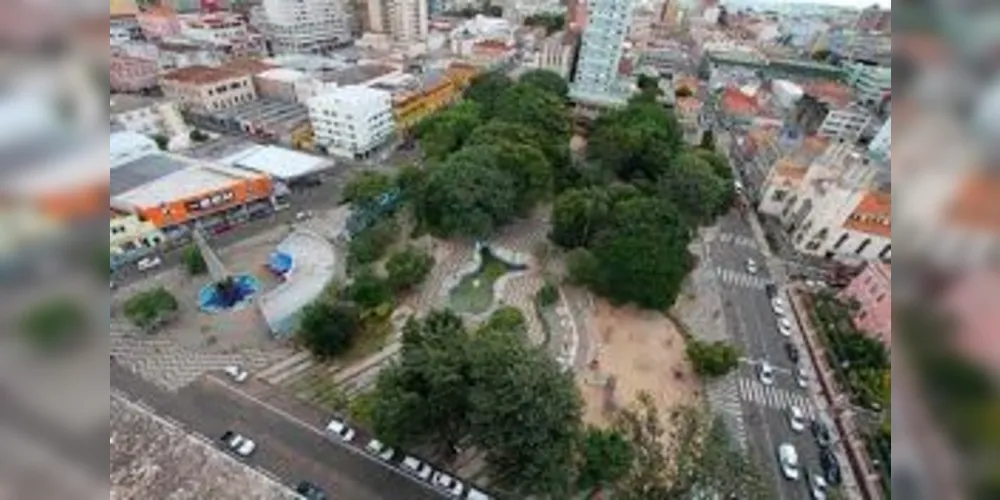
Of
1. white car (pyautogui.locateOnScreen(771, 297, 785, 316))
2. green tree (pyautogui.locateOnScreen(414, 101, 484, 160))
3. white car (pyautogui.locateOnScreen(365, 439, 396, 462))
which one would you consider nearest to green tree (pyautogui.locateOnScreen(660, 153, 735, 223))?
white car (pyautogui.locateOnScreen(771, 297, 785, 316))

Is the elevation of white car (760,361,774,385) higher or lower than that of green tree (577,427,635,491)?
lower

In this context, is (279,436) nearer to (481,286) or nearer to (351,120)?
(481,286)

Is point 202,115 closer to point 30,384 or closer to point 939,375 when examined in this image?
point 30,384

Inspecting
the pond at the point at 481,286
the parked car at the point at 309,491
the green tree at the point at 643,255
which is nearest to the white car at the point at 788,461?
the green tree at the point at 643,255

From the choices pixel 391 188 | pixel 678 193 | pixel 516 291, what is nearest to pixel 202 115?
pixel 391 188

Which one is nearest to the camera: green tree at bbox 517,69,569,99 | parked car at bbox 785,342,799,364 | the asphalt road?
the asphalt road

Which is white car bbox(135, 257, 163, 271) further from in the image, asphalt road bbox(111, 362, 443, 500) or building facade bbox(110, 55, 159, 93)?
building facade bbox(110, 55, 159, 93)
